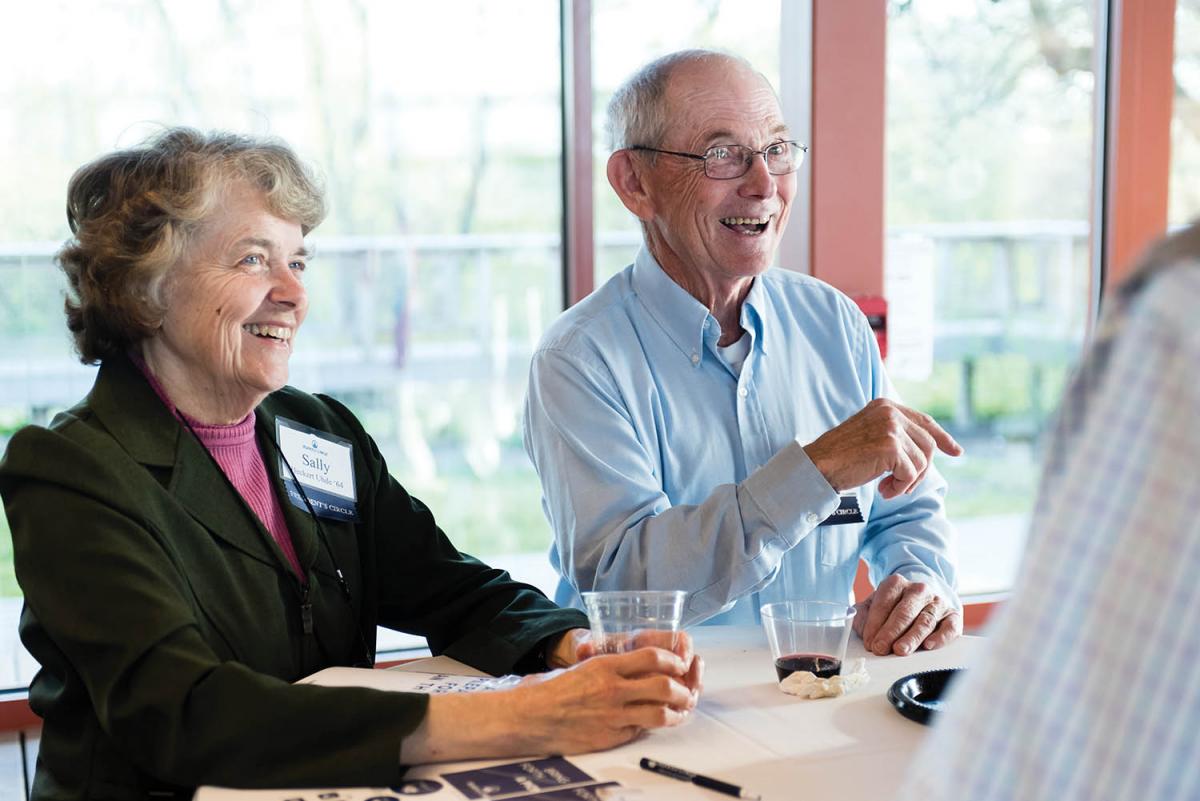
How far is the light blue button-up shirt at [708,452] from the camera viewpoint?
204cm

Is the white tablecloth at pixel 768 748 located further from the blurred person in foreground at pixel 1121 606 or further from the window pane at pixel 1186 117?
the window pane at pixel 1186 117

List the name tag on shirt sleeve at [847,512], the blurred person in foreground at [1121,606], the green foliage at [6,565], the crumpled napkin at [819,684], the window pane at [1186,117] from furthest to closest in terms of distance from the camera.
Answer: the window pane at [1186,117] → the green foliage at [6,565] → the name tag on shirt sleeve at [847,512] → the crumpled napkin at [819,684] → the blurred person in foreground at [1121,606]

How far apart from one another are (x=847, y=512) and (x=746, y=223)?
0.59 metres

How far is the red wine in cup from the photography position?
1.70 metres

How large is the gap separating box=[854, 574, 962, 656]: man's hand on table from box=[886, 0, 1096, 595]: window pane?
81.0 inches

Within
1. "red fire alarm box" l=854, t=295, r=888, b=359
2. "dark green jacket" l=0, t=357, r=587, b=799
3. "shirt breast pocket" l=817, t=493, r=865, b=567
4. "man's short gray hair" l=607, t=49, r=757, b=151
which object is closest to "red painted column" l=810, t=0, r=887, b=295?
"red fire alarm box" l=854, t=295, r=888, b=359

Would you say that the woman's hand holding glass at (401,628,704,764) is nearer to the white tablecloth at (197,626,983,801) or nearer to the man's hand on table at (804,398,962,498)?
the white tablecloth at (197,626,983,801)

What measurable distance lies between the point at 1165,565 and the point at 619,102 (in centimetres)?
209

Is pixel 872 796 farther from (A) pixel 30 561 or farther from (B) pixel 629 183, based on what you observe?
(B) pixel 629 183

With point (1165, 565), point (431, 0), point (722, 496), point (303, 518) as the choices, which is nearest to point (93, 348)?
point (303, 518)

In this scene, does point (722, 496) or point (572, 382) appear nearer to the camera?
point (722, 496)

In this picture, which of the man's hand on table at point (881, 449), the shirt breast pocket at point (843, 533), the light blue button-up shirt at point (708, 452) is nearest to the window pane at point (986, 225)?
the light blue button-up shirt at point (708, 452)

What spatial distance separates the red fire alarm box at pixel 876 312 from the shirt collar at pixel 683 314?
1391 mm

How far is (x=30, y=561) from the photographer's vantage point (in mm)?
1570
